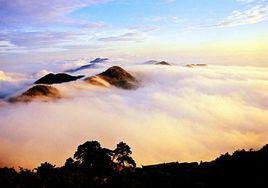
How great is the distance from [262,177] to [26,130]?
150362 millimetres

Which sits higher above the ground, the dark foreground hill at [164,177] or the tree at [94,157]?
the dark foreground hill at [164,177]

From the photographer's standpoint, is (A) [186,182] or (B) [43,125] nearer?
(A) [186,182]

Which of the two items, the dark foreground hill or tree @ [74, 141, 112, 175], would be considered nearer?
the dark foreground hill

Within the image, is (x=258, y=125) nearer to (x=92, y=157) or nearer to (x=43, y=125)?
(x=43, y=125)

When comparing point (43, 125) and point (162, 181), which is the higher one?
point (162, 181)

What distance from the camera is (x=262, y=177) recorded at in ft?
96.1

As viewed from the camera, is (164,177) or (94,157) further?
(94,157)

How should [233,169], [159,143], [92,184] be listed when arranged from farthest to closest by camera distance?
[159,143], [233,169], [92,184]

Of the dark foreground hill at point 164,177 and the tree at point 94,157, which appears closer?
the dark foreground hill at point 164,177

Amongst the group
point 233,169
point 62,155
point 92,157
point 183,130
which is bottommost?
point 183,130

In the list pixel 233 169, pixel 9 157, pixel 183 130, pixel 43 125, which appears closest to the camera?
pixel 233 169

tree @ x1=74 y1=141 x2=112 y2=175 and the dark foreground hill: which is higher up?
the dark foreground hill

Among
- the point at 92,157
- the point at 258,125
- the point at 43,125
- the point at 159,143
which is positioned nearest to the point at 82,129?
the point at 43,125

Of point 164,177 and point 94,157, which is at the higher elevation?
point 164,177
